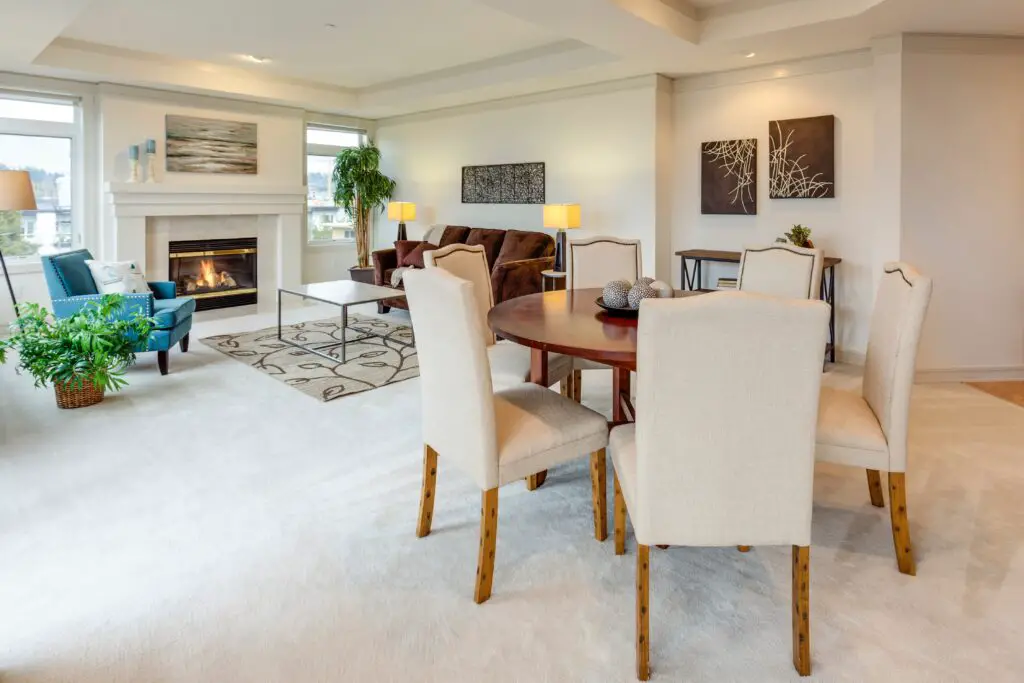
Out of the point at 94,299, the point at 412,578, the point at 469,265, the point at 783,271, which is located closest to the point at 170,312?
the point at 94,299

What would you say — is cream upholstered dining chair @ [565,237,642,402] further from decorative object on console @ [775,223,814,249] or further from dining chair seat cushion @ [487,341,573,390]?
decorative object on console @ [775,223,814,249]

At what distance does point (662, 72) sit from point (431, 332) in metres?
4.35

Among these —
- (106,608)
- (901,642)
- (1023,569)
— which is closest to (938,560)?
(1023,569)

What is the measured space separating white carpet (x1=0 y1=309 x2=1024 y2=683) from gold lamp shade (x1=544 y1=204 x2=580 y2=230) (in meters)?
3.28

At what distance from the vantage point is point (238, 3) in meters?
4.44

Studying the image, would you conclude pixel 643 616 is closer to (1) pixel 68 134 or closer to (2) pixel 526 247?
(2) pixel 526 247

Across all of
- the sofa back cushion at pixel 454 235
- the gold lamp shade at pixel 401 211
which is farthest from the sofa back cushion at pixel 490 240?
the gold lamp shade at pixel 401 211

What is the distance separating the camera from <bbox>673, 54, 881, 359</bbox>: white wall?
480cm

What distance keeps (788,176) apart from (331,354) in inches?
153

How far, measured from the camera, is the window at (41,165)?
5.89 metres

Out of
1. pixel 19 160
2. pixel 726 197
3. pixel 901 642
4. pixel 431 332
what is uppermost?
pixel 19 160

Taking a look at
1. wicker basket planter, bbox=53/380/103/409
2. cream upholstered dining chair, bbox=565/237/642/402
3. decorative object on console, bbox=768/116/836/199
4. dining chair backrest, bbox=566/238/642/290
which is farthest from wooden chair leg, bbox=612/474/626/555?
decorative object on console, bbox=768/116/836/199

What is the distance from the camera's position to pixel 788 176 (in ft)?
16.9

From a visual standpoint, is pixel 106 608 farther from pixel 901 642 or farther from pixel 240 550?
Result: pixel 901 642
